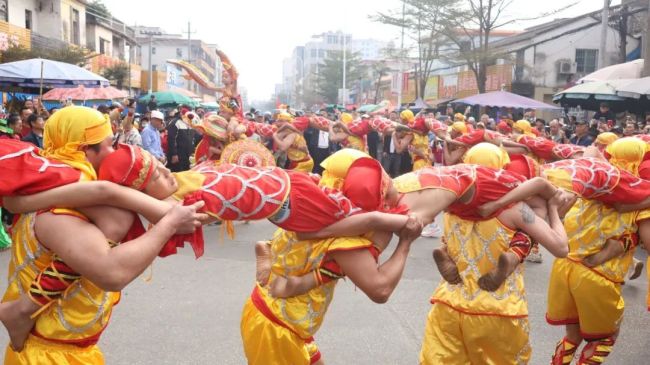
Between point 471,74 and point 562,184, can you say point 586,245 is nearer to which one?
point 562,184

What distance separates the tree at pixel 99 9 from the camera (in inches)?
1330

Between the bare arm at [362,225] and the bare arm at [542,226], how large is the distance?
0.84 metres

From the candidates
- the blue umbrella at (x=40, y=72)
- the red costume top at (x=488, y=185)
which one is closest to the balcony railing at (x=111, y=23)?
the blue umbrella at (x=40, y=72)

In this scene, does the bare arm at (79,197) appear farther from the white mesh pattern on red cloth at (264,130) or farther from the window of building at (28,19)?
the window of building at (28,19)

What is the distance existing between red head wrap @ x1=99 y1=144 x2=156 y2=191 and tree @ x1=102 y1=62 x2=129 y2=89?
29.3 meters

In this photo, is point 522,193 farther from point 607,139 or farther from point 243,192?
point 607,139

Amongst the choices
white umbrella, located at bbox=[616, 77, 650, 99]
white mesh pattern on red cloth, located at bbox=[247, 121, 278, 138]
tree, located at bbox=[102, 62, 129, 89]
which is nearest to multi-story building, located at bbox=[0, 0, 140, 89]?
tree, located at bbox=[102, 62, 129, 89]

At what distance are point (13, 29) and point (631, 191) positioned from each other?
21822 mm

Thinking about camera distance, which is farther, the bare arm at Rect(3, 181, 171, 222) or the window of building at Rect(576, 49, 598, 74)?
the window of building at Rect(576, 49, 598, 74)

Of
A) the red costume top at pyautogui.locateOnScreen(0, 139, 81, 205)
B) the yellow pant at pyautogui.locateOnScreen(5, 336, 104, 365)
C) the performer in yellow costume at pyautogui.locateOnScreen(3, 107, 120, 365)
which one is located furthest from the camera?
the yellow pant at pyautogui.locateOnScreen(5, 336, 104, 365)

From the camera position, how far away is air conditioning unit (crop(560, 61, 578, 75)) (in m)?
26.6

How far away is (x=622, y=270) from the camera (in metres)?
4.01

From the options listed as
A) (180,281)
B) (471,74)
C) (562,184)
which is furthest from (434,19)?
(562,184)

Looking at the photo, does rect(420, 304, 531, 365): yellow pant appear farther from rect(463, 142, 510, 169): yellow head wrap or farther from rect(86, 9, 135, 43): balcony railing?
rect(86, 9, 135, 43): balcony railing
